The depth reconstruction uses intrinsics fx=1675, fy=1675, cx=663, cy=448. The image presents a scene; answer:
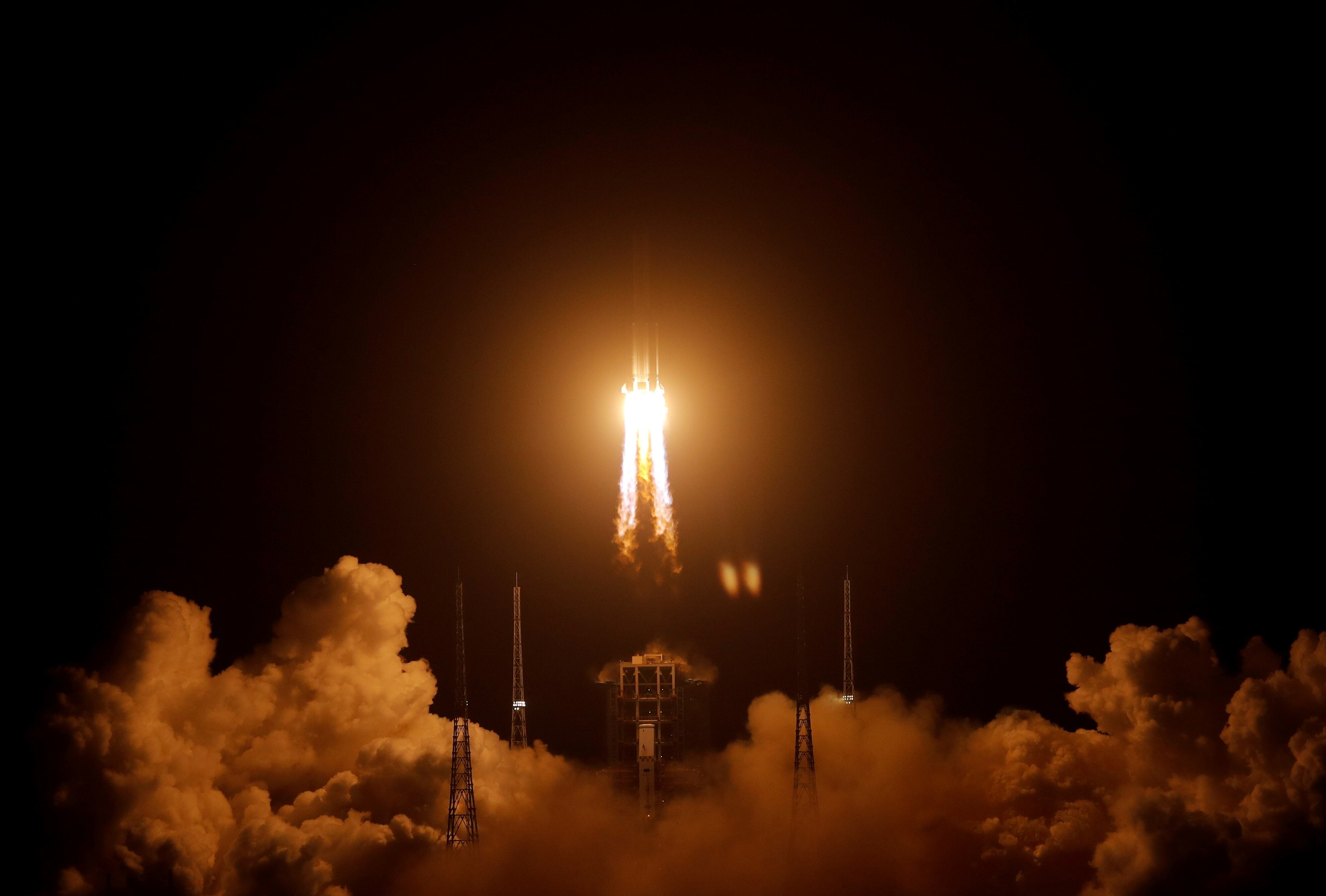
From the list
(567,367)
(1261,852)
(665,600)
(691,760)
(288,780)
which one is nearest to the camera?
(1261,852)

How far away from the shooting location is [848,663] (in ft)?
167

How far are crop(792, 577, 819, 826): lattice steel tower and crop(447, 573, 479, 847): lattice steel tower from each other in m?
7.98

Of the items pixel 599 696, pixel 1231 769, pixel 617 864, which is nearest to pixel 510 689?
pixel 599 696

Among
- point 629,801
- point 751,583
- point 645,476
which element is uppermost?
point 645,476

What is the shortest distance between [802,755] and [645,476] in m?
9.75

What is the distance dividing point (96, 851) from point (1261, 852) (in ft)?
92.0

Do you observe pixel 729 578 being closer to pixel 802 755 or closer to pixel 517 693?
pixel 517 693

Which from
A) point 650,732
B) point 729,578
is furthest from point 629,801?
point 729,578

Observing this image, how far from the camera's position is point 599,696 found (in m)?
51.4

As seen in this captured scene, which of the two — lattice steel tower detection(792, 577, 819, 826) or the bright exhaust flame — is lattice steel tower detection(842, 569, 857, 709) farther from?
lattice steel tower detection(792, 577, 819, 826)

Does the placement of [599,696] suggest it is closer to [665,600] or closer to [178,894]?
[665,600]

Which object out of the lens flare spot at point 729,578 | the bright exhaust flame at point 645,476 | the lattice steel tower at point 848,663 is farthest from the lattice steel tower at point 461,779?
A: the lattice steel tower at point 848,663

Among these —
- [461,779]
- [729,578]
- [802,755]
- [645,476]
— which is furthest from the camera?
[729,578]

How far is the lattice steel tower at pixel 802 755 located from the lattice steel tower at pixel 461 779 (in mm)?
7983
